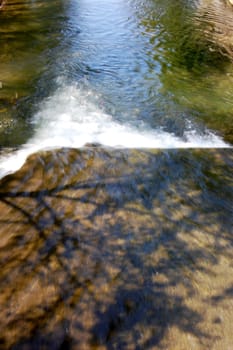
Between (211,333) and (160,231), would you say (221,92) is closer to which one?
(160,231)

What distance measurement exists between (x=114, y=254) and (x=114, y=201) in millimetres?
989

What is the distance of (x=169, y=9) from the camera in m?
17.0

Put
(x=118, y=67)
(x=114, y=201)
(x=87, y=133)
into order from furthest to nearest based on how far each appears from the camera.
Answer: (x=118, y=67), (x=87, y=133), (x=114, y=201)

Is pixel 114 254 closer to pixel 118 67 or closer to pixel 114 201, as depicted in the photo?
pixel 114 201

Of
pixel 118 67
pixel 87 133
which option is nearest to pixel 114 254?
pixel 87 133

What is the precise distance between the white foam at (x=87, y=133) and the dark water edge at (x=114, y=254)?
0.52 m

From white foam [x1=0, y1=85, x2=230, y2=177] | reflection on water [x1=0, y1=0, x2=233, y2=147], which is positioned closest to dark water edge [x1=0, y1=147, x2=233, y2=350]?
white foam [x1=0, y1=85, x2=230, y2=177]

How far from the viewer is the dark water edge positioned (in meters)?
2.96

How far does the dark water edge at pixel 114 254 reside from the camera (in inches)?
116

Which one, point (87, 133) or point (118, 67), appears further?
point (118, 67)

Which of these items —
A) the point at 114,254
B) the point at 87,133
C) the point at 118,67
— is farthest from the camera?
the point at 118,67

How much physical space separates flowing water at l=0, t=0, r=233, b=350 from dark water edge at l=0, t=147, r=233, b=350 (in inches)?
0.6

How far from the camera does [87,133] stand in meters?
6.12

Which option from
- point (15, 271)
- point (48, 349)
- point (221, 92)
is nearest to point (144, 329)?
point (48, 349)
